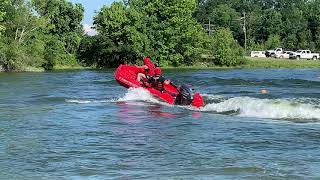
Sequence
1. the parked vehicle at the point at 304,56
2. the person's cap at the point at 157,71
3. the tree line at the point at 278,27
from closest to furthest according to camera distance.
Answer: the person's cap at the point at 157,71, the parked vehicle at the point at 304,56, the tree line at the point at 278,27

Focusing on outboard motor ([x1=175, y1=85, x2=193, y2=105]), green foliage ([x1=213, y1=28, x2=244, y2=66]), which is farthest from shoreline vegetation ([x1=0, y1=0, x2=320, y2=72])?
outboard motor ([x1=175, y1=85, x2=193, y2=105])

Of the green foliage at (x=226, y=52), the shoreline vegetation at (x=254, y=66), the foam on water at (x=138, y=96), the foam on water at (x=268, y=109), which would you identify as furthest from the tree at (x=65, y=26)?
the foam on water at (x=268, y=109)

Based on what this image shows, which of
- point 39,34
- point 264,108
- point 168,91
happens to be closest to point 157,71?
point 168,91

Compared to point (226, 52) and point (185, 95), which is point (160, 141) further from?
point (226, 52)

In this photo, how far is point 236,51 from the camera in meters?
75.3

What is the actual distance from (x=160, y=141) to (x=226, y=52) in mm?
62704

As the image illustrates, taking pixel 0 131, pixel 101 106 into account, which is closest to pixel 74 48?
pixel 101 106

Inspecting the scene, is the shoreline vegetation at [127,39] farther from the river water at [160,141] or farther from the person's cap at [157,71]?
the river water at [160,141]

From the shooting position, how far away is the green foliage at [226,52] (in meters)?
74.4

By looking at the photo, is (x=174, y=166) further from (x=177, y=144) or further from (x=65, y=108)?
(x=65, y=108)

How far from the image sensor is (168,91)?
23.0 meters

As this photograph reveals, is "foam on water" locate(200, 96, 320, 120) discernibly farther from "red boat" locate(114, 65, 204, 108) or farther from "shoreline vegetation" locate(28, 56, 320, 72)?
"shoreline vegetation" locate(28, 56, 320, 72)

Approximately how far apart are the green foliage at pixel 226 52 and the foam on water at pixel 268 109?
174 ft

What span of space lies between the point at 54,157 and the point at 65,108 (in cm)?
982
